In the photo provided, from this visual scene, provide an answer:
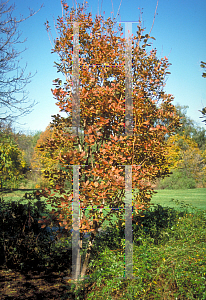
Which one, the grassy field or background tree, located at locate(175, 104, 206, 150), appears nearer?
the grassy field

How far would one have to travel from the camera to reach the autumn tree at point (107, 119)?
278 centimetres

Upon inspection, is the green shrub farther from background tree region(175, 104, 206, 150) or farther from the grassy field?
background tree region(175, 104, 206, 150)

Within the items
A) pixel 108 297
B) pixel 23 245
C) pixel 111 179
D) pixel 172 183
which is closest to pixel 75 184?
pixel 111 179

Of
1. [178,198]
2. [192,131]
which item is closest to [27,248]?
[178,198]

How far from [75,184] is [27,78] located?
299cm

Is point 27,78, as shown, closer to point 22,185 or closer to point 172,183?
point 22,185

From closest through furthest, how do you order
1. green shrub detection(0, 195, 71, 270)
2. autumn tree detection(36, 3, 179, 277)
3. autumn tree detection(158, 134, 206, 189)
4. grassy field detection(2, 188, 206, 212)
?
1. autumn tree detection(36, 3, 179, 277)
2. green shrub detection(0, 195, 71, 270)
3. grassy field detection(2, 188, 206, 212)
4. autumn tree detection(158, 134, 206, 189)

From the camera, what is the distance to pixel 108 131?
3.25m

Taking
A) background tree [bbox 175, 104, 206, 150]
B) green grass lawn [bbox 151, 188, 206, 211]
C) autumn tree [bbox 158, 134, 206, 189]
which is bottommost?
green grass lawn [bbox 151, 188, 206, 211]

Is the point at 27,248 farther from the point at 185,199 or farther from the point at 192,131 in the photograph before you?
the point at 192,131

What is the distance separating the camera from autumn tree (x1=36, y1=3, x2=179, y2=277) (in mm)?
2781

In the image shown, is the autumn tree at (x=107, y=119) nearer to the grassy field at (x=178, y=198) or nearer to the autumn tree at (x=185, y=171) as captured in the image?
the grassy field at (x=178, y=198)

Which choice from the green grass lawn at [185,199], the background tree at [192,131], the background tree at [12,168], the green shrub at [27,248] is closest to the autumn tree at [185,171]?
the green grass lawn at [185,199]

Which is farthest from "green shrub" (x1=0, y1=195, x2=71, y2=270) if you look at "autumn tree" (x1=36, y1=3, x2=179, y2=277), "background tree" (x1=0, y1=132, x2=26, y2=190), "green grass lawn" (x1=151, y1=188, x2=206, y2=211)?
"background tree" (x1=0, y1=132, x2=26, y2=190)
